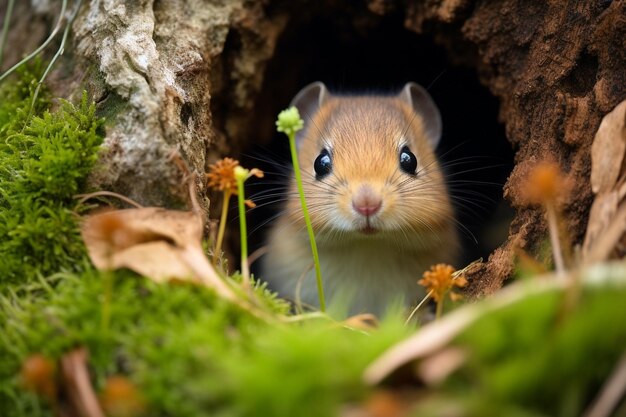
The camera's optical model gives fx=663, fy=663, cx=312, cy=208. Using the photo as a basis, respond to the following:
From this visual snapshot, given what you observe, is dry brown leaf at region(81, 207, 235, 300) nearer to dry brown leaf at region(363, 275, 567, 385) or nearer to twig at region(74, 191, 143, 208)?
twig at region(74, 191, 143, 208)

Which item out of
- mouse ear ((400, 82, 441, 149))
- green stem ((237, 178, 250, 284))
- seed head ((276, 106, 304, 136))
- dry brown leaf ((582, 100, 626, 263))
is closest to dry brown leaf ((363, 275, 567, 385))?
dry brown leaf ((582, 100, 626, 263))

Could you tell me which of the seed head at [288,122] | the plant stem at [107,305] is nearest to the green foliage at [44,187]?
the plant stem at [107,305]

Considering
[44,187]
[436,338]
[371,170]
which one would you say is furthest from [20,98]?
[436,338]

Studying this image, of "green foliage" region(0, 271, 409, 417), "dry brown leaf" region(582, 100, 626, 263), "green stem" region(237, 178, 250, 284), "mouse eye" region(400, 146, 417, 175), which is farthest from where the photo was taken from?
"mouse eye" region(400, 146, 417, 175)

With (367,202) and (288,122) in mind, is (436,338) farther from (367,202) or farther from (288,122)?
(367,202)

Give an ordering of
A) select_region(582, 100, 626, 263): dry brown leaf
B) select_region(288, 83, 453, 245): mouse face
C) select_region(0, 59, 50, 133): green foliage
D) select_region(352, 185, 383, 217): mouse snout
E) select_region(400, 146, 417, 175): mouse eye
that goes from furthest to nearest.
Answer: select_region(400, 146, 417, 175): mouse eye < select_region(288, 83, 453, 245): mouse face < select_region(352, 185, 383, 217): mouse snout < select_region(0, 59, 50, 133): green foliage < select_region(582, 100, 626, 263): dry brown leaf

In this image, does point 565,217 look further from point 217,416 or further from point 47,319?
point 47,319
